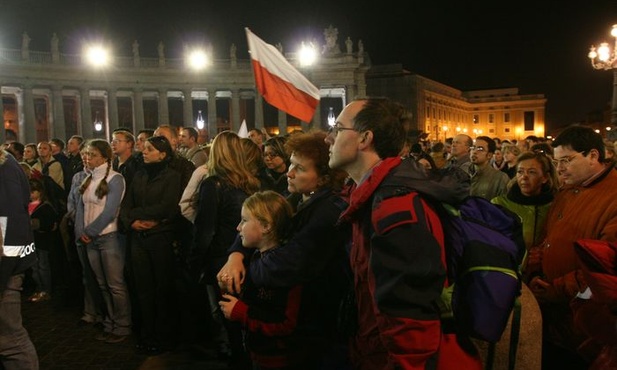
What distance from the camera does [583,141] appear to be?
12.0 ft

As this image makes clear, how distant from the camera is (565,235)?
3480mm

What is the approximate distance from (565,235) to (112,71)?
161ft

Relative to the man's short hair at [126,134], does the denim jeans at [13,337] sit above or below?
below

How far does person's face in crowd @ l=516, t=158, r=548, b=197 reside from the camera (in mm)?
4508

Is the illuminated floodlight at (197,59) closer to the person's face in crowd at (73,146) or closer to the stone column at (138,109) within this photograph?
the stone column at (138,109)

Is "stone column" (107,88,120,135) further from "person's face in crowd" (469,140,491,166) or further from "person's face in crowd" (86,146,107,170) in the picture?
"person's face in crowd" (469,140,491,166)

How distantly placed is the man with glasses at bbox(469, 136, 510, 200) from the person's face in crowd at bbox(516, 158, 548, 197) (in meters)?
2.25

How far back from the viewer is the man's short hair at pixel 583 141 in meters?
3.63

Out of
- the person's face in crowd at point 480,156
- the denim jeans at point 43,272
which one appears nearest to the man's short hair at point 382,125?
the person's face in crowd at point 480,156

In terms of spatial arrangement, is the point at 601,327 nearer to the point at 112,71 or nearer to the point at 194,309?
the point at 194,309

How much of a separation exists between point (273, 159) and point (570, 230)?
3587mm

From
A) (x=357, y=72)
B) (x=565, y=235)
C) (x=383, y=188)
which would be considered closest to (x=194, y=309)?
(x=565, y=235)

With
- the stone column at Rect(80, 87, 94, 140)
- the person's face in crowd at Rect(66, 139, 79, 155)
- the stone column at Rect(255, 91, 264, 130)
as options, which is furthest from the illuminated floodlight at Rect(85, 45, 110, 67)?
the person's face in crowd at Rect(66, 139, 79, 155)

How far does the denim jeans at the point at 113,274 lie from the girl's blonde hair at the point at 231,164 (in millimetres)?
2068
